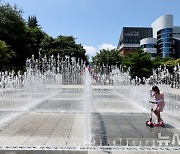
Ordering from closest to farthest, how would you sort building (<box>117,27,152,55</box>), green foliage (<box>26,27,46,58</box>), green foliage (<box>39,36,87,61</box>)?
green foliage (<box>26,27,46,58</box>) < green foliage (<box>39,36,87,61</box>) < building (<box>117,27,152,55</box>)

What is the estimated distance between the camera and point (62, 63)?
143 feet

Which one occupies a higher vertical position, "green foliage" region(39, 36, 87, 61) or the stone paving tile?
"green foliage" region(39, 36, 87, 61)

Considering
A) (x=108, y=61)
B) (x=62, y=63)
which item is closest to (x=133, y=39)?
(x=108, y=61)

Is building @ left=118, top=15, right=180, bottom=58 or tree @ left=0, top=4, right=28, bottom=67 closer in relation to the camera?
tree @ left=0, top=4, right=28, bottom=67

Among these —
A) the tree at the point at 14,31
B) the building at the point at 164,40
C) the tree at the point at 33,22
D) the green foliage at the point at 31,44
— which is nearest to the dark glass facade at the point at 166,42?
the building at the point at 164,40

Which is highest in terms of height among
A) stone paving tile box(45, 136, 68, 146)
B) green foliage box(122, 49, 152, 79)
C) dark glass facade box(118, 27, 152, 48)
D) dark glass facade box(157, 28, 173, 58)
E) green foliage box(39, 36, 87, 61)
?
dark glass facade box(118, 27, 152, 48)

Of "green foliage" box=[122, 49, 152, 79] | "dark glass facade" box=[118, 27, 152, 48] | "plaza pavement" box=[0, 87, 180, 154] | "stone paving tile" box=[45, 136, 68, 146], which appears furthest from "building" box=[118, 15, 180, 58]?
"stone paving tile" box=[45, 136, 68, 146]

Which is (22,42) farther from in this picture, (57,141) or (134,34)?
(134,34)

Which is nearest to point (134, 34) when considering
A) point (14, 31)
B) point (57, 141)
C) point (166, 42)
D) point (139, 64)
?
point (166, 42)

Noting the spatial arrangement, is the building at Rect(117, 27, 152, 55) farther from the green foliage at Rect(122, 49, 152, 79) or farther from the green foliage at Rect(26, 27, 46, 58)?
the green foliage at Rect(122, 49, 152, 79)

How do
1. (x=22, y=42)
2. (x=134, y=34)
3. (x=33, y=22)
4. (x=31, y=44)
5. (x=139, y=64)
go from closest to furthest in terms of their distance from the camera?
(x=22, y=42) → (x=139, y=64) → (x=31, y=44) → (x=33, y=22) → (x=134, y=34)

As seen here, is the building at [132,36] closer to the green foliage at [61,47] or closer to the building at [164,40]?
the building at [164,40]

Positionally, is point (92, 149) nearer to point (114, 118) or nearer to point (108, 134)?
point (108, 134)

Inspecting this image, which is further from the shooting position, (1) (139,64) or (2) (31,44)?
(2) (31,44)
